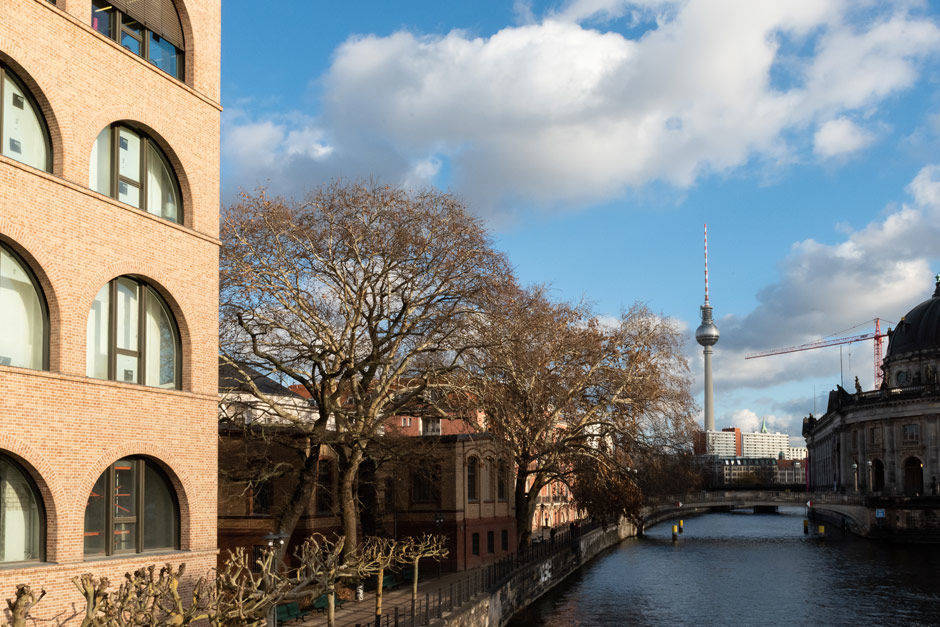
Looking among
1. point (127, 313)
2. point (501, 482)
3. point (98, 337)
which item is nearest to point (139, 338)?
point (127, 313)

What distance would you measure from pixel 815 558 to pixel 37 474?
60285 mm

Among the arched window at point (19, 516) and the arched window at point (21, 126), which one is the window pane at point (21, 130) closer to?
the arched window at point (21, 126)

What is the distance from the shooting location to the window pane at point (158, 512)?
67.7 feet

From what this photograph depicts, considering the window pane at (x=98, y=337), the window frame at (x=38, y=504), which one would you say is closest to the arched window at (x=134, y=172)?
the window pane at (x=98, y=337)

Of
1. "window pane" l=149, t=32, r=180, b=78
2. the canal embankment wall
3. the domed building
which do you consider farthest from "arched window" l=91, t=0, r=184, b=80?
the domed building

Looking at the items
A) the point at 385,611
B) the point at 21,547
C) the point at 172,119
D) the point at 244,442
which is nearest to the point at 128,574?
the point at 21,547

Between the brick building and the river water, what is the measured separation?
21.6m

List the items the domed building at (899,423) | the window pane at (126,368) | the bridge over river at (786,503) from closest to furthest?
the window pane at (126,368) → the bridge over river at (786,503) → the domed building at (899,423)

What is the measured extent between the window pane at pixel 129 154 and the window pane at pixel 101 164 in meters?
0.33

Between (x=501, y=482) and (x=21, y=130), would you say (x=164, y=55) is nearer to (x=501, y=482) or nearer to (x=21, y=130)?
(x=21, y=130)

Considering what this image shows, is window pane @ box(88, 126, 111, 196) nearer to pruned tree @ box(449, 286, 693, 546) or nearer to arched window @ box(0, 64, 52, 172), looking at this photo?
arched window @ box(0, 64, 52, 172)

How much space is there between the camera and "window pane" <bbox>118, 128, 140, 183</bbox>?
20.5 metres

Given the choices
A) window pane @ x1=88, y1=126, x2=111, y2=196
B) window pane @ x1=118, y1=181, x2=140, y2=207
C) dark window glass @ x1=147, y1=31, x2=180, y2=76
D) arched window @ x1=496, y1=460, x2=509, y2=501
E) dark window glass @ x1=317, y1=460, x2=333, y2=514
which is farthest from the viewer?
arched window @ x1=496, y1=460, x2=509, y2=501

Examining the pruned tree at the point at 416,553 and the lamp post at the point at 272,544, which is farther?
the pruned tree at the point at 416,553
